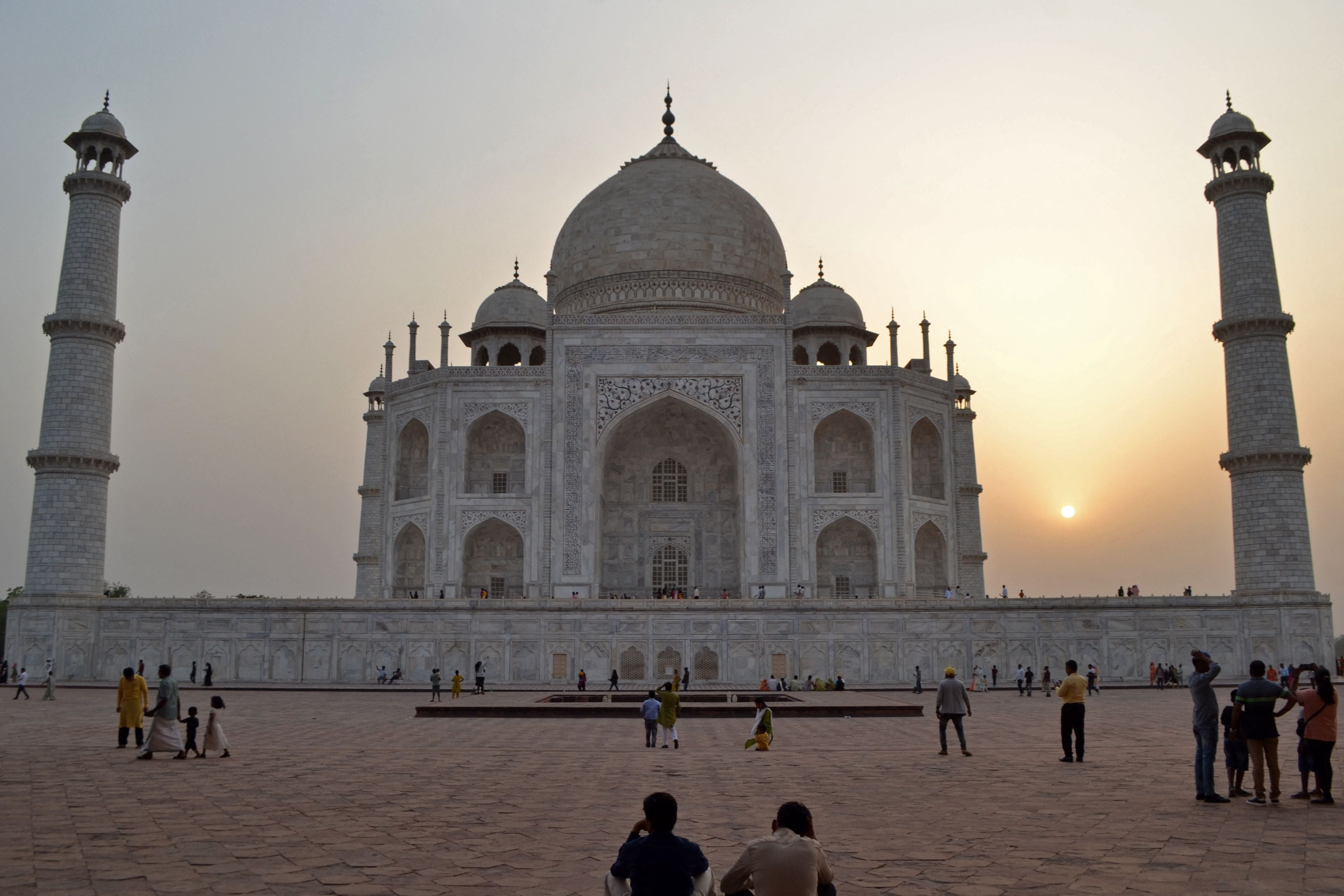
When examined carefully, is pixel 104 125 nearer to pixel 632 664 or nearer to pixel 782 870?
pixel 632 664

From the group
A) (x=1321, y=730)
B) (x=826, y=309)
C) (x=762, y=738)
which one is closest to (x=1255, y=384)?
(x=826, y=309)

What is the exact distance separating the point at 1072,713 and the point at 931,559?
20.2 m

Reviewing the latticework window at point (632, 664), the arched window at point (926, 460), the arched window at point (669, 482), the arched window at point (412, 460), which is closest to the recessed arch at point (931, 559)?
the arched window at point (926, 460)

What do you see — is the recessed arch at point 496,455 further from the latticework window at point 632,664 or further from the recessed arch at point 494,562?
the latticework window at point 632,664

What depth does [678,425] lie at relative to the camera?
29625mm

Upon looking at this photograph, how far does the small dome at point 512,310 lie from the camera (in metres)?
31.8

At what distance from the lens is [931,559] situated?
28922 millimetres

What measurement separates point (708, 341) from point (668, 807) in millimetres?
24850

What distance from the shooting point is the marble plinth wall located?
2178 cm

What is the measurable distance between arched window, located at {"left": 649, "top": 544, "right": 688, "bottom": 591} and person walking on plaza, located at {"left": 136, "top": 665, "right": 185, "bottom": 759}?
19.5 meters

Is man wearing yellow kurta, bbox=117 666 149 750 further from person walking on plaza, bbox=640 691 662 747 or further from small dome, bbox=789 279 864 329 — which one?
small dome, bbox=789 279 864 329

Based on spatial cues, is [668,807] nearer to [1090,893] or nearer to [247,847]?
[1090,893]

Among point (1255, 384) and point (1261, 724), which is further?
point (1255, 384)

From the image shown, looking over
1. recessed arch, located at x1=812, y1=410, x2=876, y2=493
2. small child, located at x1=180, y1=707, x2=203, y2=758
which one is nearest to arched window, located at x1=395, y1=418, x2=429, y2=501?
recessed arch, located at x1=812, y1=410, x2=876, y2=493
